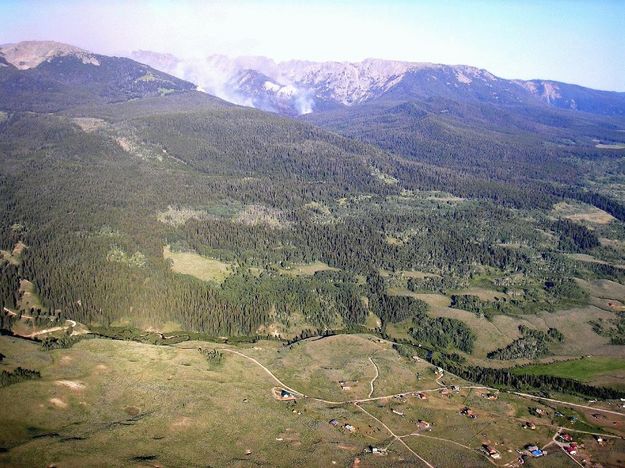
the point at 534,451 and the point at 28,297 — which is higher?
the point at 534,451

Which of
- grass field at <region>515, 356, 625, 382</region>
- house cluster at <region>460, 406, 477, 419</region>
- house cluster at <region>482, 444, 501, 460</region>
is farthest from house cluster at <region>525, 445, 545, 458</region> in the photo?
grass field at <region>515, 356, 625, 382</region>

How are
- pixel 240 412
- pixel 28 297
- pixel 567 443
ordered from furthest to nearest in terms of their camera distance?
pixel 28 297
pixel 240 412
pixel 567 443

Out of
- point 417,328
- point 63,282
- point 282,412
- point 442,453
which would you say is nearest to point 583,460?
point 442,453

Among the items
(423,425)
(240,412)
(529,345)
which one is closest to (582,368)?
(529,345)

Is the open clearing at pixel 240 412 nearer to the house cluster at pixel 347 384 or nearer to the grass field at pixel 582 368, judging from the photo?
the house cluster at pixel 347 384

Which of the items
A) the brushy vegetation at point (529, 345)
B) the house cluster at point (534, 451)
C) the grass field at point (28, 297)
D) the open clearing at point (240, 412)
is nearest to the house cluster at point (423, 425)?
the open clearing at point (240, 412)

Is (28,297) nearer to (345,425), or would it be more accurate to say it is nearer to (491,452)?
(345,425)

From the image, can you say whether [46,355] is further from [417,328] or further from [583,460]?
[583,460]

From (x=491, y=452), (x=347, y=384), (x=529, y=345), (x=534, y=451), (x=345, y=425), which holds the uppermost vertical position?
(x=534, y=451)
